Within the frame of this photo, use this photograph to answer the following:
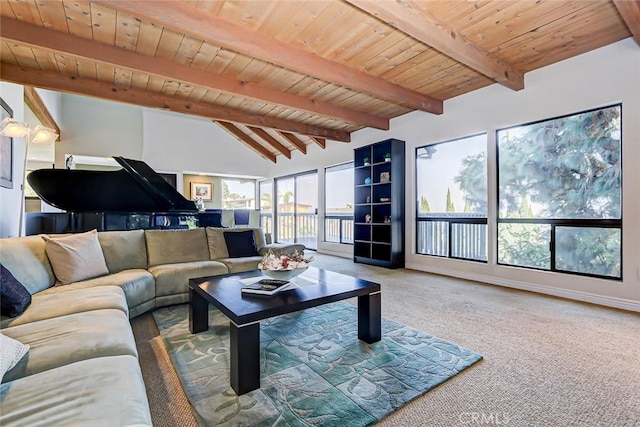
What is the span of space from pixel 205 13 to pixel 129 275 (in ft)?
8.06

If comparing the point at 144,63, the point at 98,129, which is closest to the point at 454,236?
the point at 144,63

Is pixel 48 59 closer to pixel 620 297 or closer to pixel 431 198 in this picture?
pixel 431 198

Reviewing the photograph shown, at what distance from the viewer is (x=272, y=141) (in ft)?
26.2

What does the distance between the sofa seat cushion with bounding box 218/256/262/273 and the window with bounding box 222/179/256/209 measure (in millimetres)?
7095

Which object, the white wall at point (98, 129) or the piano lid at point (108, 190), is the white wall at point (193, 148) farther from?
the piano lid at point (108, 190)

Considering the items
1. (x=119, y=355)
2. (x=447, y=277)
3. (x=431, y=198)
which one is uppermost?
(x=431, y=198)

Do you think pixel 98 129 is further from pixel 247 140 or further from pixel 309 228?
pixel 309 228

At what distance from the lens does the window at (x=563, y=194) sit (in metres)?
3.05

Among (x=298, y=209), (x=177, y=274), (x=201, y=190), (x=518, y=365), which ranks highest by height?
(x=201, y=190)

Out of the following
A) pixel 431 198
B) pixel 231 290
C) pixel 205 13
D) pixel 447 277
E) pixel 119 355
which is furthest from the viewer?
pixel 431 198

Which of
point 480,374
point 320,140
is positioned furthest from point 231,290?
point 320,140

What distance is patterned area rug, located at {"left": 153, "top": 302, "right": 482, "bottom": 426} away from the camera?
1.40m

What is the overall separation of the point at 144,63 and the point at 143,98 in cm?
142

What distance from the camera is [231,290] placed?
2070 mm
